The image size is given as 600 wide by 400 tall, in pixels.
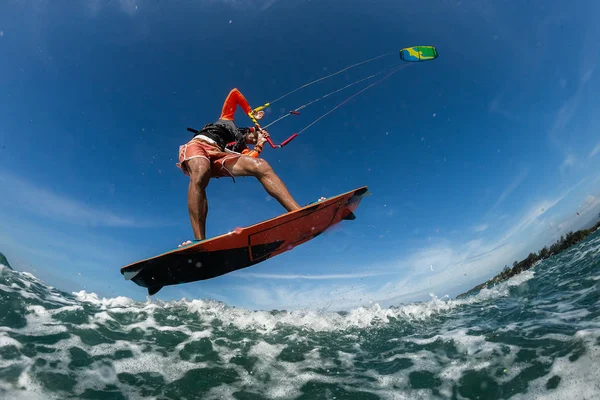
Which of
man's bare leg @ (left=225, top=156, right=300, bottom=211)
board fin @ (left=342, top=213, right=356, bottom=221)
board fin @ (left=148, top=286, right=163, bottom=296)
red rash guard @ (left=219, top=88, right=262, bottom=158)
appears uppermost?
red rash guard @ (left=219, top=88, right=262, bottom=158)

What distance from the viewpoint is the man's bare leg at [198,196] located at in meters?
6.30

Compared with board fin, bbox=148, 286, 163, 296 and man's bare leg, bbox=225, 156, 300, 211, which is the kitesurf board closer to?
board fin, bbox=148, 286, 163, 296

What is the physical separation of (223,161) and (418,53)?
829 cm

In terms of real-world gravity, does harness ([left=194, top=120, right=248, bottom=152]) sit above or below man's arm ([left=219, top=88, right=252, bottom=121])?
below

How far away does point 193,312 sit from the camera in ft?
20.6

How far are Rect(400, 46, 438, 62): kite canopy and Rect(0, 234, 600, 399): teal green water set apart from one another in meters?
8.12

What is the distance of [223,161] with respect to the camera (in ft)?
22.0

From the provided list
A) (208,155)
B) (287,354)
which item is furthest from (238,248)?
(287,354)

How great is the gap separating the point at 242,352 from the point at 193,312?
2575 millimetres

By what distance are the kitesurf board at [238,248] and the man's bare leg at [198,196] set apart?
456mm

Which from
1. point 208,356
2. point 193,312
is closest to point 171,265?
point 193,312

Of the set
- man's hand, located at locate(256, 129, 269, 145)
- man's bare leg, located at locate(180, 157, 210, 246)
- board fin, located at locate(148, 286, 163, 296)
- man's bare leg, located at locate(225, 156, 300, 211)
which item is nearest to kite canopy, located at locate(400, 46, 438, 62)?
man's hand, located at locate(256, 129, 269, 145)

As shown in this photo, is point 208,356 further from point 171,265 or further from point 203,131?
point 203,131

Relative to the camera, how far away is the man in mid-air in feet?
20.7
